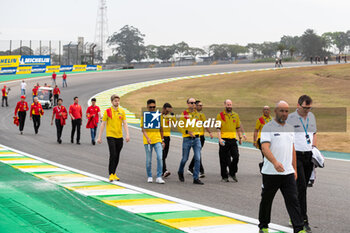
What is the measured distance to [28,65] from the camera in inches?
2295

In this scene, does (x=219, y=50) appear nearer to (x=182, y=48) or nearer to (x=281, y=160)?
(x=182, y=48)

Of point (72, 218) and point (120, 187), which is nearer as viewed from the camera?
point (72, 218)

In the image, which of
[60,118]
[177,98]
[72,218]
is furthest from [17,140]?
[177,98]

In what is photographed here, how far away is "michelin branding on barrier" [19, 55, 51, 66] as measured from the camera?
188 feet

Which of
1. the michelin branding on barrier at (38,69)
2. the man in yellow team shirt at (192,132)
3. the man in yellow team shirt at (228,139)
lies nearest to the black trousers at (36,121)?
the man in yellow team shirt at (192,132)

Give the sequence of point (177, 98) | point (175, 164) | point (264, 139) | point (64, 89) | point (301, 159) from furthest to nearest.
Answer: point (64, 89)
point (177, 98)
point (175, 164)
point (301, 159)
point (264, 139)

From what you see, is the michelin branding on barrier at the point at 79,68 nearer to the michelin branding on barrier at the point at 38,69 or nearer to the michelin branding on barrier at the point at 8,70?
the michelin branding on barrier at the point at 38,69

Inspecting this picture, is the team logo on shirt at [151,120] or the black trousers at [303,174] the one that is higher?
the team logo on shirt at [151,120]

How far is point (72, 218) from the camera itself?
769 cm

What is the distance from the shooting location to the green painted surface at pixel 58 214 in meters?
7.14

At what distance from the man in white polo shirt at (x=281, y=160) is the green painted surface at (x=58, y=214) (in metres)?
1.71

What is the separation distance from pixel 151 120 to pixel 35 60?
51.7 meters

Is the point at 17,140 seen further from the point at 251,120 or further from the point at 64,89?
the point at 64,89

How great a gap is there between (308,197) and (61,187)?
17.1 feet
